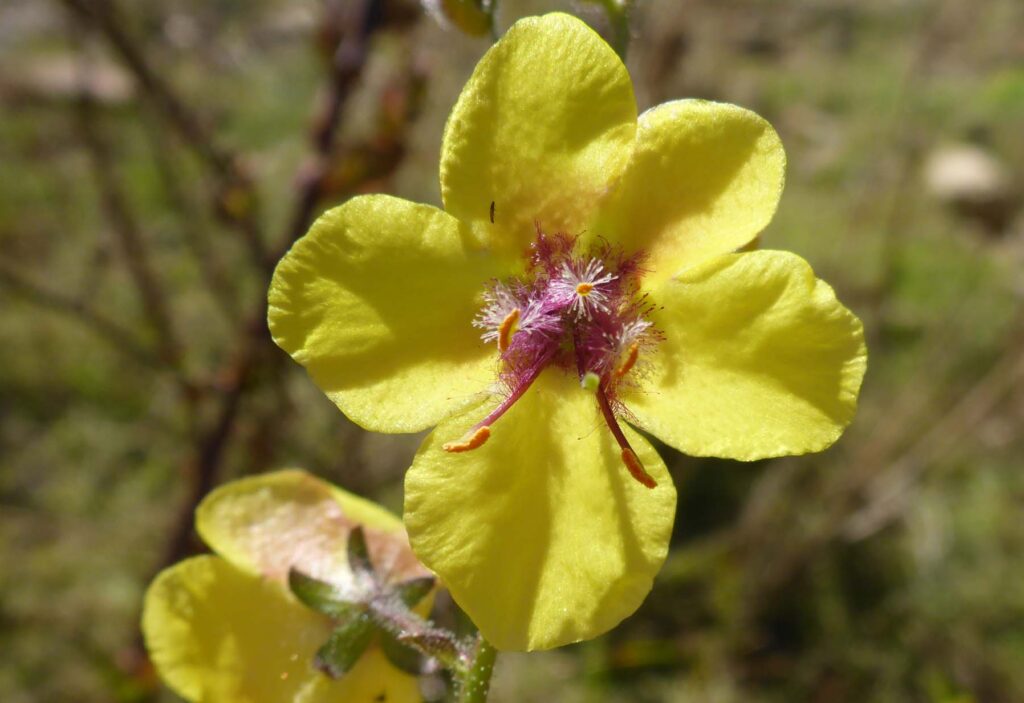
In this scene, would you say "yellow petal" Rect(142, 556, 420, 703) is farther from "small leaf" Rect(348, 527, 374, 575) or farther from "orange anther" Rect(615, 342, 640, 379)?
"orange anther" Rect(615, 342, 640, 379)

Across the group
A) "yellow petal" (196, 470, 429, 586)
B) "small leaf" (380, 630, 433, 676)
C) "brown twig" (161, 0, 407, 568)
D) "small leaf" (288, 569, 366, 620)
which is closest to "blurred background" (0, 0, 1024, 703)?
"brown twig" (161, 0, 407, 568)

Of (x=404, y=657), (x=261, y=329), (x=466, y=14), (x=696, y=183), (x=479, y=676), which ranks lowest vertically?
(x=261, y=329)

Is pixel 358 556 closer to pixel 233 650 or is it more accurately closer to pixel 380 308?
pixel 233 650

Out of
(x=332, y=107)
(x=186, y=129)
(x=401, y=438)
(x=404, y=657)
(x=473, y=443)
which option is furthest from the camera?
(x=401, y=438)

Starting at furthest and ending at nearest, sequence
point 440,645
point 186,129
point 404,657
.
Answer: point 186,129 → point 404,657 → point 440,645

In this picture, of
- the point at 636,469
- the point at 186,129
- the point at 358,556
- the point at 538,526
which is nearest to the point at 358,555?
the point at 358,556

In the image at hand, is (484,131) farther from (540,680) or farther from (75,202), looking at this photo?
(75,202)

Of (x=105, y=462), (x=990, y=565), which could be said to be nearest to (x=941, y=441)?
(x=990, y=565)

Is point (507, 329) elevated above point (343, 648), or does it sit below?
above
